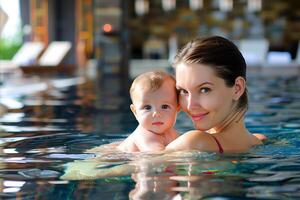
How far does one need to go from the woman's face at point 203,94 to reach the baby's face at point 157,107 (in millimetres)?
53

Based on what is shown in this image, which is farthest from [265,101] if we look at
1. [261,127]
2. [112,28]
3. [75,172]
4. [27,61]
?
[27,61]

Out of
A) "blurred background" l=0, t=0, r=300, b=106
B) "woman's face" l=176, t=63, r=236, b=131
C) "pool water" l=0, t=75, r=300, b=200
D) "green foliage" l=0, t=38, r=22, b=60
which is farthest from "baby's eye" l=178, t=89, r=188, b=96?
"green foliage" l=0, t=38, r=22, b=60

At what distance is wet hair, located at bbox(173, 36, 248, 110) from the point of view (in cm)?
225

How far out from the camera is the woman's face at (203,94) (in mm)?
2242

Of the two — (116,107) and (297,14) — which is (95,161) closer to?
(116,107)

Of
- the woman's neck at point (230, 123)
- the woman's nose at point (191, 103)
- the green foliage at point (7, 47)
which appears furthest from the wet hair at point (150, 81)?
the green foliage at point (7, 47)

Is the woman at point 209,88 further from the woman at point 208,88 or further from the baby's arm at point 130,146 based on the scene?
the baby's arm at point 130,146

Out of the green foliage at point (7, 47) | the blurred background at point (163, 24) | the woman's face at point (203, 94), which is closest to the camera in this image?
the woman's face at point (203, 94)

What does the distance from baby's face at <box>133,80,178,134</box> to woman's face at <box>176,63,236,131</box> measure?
53 mm

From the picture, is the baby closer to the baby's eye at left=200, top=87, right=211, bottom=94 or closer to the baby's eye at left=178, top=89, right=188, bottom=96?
the baby's eye at left=178, top=89, right=188, bottom=96

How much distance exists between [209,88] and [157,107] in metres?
0.24

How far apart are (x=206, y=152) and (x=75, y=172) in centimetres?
55

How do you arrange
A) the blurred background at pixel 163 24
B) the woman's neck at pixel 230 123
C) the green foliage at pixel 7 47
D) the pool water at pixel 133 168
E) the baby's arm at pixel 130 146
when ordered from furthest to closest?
the green foliage at pixel 7 47, the blurred background at pixel 163 24, the baby's arm at pixel 130 146, the woman's neck at pixel 230 123, the pool water at pixel 133 168

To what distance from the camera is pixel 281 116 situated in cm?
470
